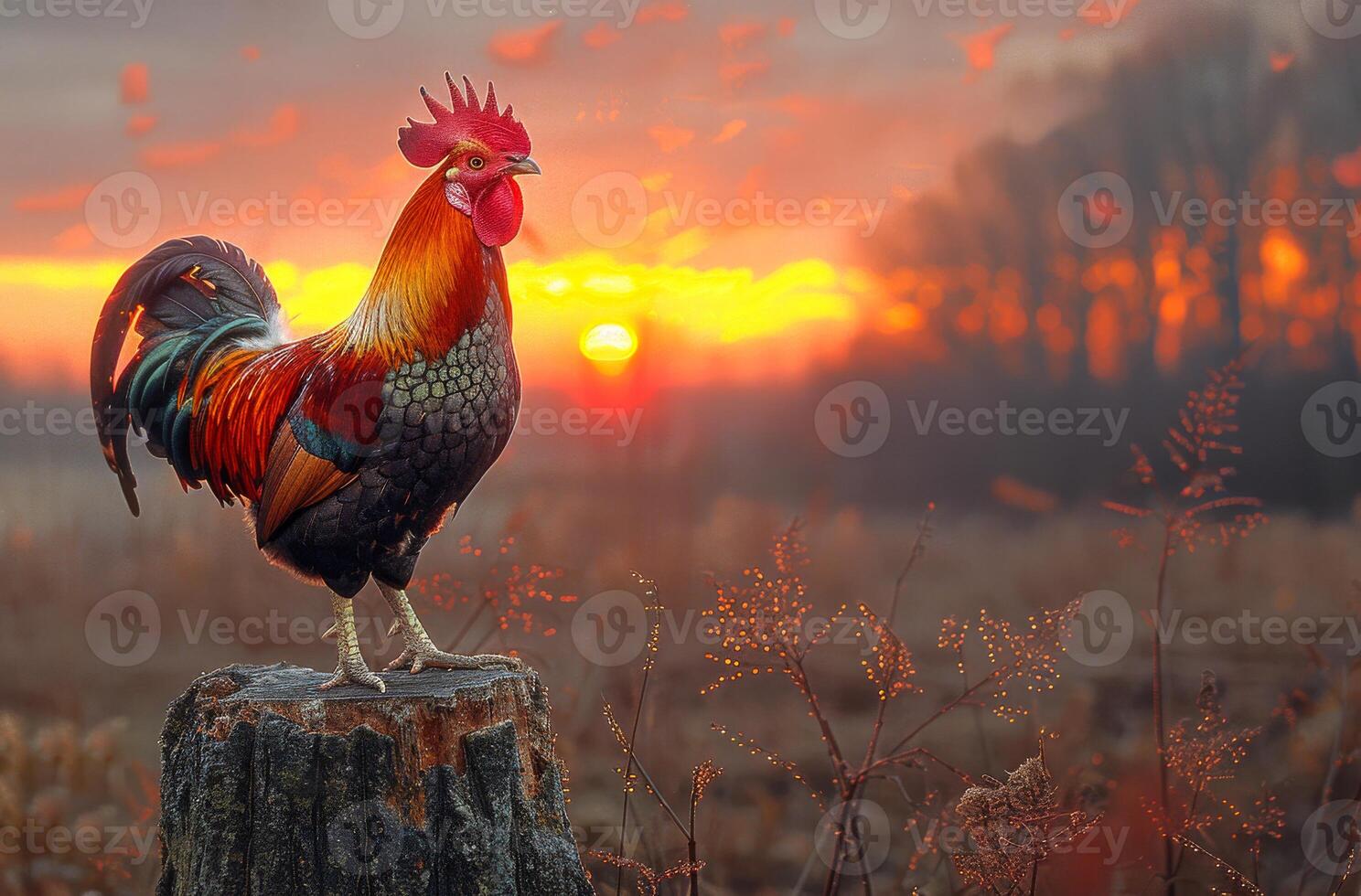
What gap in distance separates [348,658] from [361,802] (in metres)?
0.39

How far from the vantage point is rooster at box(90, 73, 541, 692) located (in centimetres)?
249

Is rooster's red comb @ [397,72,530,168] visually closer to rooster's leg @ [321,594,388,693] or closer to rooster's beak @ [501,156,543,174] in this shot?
rooster's beak @ [501,156,543,174]

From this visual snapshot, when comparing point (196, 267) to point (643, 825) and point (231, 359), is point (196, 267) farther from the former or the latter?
point (643, 825)

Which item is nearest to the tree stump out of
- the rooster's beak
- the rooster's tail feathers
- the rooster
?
the rooster

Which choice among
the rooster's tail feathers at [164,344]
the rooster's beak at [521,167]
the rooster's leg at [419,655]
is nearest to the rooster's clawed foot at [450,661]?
the rooster's leg at [419,655]

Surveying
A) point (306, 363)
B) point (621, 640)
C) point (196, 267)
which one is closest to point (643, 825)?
point (621, 640)

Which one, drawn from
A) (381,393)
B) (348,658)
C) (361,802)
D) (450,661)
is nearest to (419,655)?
(450,661)

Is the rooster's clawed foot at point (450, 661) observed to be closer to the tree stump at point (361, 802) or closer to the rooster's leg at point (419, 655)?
the rooster's leg at point (419, 655)

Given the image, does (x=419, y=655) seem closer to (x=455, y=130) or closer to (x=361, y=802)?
(x=361, y=802)

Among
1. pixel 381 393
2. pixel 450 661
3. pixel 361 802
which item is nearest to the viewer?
pixel 361 802

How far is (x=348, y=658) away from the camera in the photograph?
254 cm

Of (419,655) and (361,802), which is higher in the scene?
(419,655)

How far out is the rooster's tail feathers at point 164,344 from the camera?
9.11 ft

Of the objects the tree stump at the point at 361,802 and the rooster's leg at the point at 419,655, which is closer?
the tree stump at the point at 361,802
